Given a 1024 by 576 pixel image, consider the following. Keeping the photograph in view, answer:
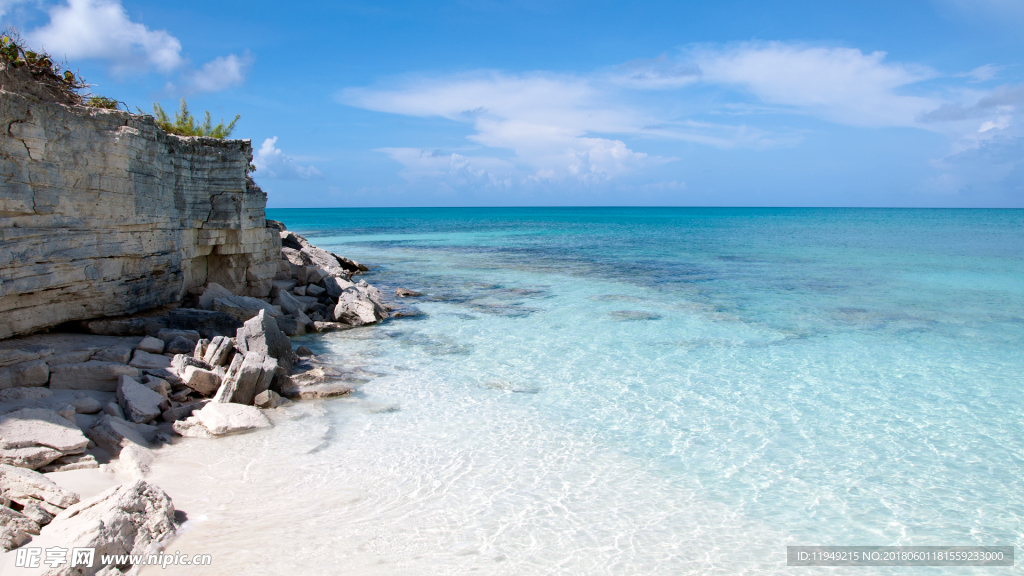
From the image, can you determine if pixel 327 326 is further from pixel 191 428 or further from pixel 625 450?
pixel 625 450

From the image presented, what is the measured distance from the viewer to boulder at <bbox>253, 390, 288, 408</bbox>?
8117mm

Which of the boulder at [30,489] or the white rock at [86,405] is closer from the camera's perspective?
the boulder at [30,489]

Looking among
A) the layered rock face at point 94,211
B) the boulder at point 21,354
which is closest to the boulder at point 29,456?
the boulder at point 21,354

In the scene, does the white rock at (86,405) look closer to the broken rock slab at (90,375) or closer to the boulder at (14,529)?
the broken rock slab at (90,375)

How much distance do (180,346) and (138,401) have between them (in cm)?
237

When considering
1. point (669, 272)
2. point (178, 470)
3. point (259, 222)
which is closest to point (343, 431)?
point (178, 470)

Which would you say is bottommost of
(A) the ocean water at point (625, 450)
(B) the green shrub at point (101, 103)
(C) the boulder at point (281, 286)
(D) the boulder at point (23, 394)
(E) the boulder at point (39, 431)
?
(A) the ocean water at point (625, 450)

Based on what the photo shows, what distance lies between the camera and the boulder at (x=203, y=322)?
10727mm

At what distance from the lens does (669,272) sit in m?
23.5

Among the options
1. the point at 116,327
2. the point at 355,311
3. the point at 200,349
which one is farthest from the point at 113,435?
the point at 355,311

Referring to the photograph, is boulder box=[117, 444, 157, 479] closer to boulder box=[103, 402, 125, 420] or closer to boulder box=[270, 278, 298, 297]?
boulder box=[103, 402, 125, 420]

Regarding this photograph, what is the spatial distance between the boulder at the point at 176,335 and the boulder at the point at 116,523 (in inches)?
206

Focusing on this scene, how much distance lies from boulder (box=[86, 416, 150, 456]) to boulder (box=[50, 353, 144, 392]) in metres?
1.36

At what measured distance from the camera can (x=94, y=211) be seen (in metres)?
9.39
